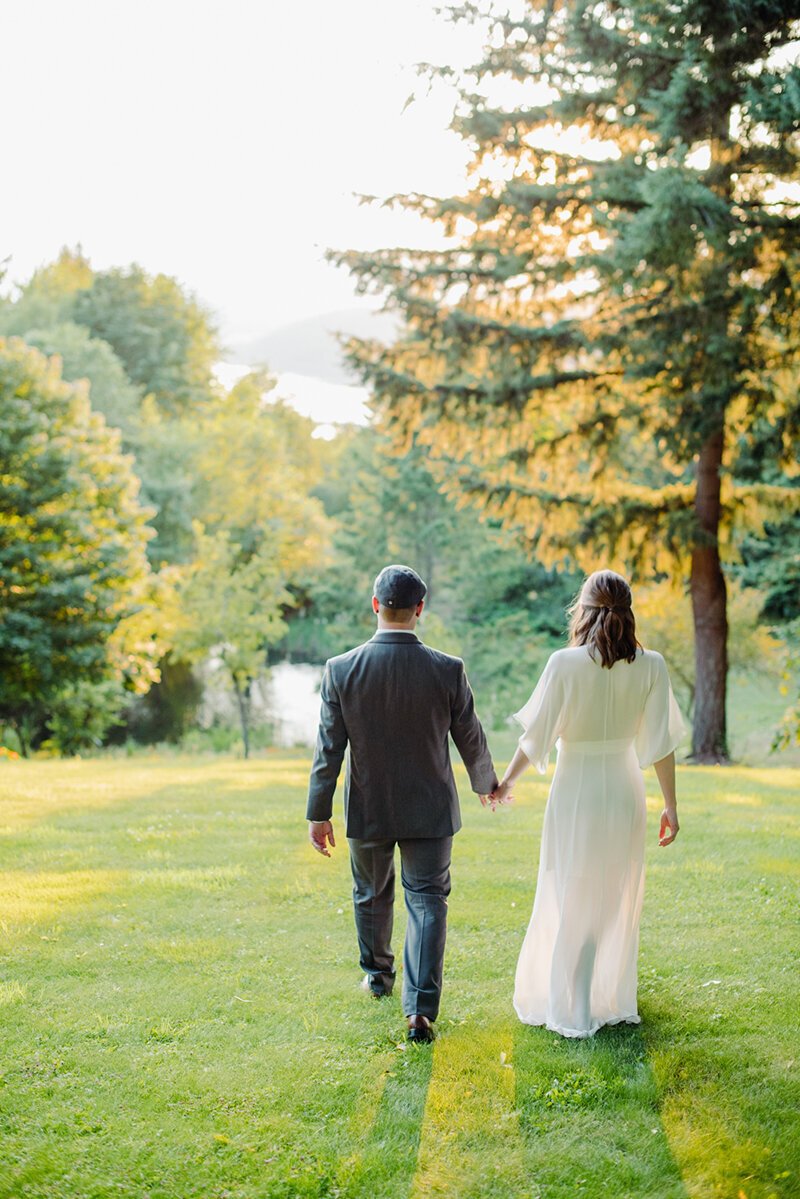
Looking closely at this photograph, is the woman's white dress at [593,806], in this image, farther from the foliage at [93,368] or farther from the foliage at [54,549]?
the foliage at [93,368]

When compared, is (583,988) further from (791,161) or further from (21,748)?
(21,748)

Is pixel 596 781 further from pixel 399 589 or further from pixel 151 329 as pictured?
pixel 151 329

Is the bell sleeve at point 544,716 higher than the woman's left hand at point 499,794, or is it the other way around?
the bell sleeve at point 544,716

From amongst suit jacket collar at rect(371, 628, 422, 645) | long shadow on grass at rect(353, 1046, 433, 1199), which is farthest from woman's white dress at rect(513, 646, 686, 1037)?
long shadow on grass at rect(353, 1046, 433, 1199)

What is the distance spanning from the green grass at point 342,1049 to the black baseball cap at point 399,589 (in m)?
1.93

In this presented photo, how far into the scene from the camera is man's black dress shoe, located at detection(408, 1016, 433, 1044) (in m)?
4.32

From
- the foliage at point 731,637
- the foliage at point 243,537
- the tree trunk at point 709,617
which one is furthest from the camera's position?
the foliage at point 243,537

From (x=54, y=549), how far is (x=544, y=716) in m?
17.7

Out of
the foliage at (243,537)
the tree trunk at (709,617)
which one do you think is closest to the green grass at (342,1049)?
the tree trunk at (709,617)

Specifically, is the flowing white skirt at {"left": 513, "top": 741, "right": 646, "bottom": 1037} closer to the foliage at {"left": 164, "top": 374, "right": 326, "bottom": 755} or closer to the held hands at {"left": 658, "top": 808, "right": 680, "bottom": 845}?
the held hands at {"left": 658, "top": 808, "right": 680, "bottom": 845}

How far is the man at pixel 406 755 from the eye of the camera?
4.35 metres

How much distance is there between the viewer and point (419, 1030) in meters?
4.33

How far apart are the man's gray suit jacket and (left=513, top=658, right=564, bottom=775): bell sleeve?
0.69 feet

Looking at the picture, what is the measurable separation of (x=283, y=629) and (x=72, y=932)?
871 inches
